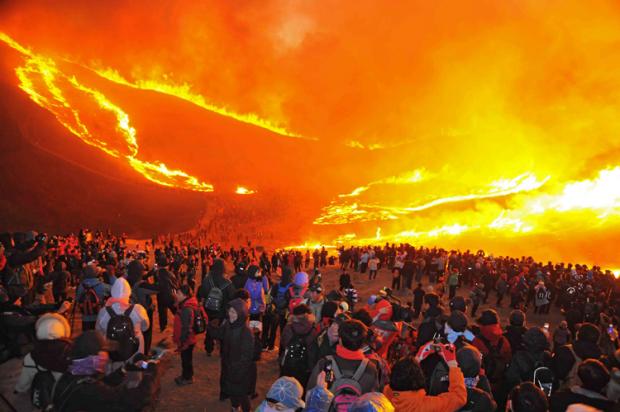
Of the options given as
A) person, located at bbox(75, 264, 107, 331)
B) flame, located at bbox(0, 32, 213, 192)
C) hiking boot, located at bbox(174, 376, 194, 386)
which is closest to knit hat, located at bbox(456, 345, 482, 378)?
hiking boot, located at bbox(174, 376, 194, 386)

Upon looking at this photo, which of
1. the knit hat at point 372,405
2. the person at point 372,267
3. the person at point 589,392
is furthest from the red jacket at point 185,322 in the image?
the person at point 372,267

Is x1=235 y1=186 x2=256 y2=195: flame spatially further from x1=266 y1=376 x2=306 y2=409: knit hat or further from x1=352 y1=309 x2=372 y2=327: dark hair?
x1=266 y1=376 x2=306 y2=409: knit hat

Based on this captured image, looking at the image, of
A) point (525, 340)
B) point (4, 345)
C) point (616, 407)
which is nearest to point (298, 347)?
point (525, 340)

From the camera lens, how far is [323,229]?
54.8 metres

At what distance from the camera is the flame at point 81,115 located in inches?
1997

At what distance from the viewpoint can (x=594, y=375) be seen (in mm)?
3518

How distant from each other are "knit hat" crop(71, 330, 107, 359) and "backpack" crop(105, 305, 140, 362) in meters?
1.95

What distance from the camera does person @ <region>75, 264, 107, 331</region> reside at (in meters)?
7.40

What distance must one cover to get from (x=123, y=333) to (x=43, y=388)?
5.22 ft

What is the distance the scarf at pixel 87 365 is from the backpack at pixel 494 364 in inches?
187

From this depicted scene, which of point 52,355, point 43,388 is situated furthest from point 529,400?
point 43,388

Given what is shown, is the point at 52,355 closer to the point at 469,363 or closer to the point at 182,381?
the point at 469,363

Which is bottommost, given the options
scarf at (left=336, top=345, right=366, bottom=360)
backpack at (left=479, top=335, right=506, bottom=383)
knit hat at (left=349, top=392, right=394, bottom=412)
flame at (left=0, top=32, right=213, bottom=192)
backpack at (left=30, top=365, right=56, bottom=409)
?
backpack at (left=30, top=365, right=56, bottom=409)

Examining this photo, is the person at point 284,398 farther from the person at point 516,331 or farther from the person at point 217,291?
the person at point 217,291
